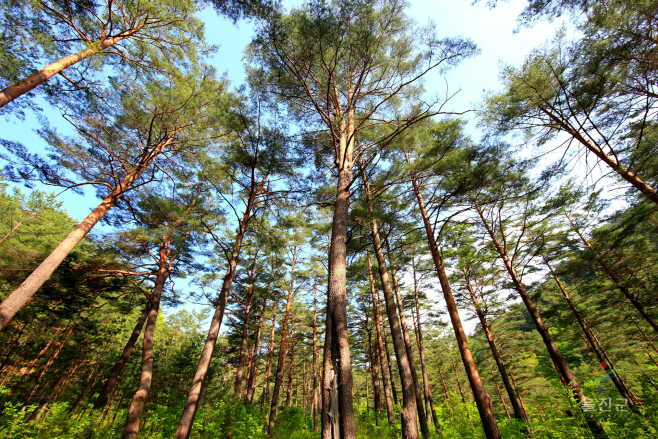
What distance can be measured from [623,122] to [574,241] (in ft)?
19.5

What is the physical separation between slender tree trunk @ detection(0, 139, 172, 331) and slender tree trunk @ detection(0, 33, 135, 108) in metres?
2.35

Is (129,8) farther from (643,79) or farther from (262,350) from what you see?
(262,350)

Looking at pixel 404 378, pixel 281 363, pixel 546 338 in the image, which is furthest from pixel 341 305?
pixel 281 363

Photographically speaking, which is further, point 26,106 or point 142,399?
point 142,399

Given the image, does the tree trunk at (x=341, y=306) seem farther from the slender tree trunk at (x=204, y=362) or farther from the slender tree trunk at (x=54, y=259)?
the slender tree trunk at (x=54, y=259)

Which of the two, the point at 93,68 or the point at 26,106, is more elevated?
the point at 93,68

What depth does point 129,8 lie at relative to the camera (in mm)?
6273

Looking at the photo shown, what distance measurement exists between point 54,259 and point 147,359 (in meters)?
4.38

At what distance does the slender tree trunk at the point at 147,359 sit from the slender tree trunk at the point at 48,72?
470 centimetres

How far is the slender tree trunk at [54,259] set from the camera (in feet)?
13.6

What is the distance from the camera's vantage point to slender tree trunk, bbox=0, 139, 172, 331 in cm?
414

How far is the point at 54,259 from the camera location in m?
4.93

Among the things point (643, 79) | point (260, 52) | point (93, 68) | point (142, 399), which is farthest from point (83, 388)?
point (643, 79)

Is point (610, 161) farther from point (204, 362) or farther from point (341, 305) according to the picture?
point (204, 362)
